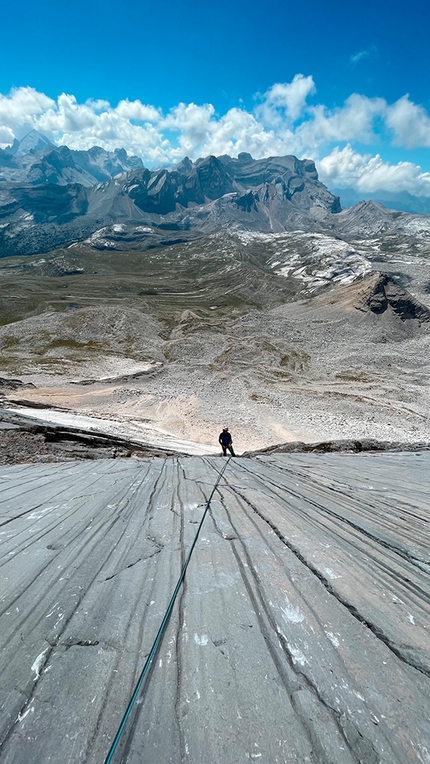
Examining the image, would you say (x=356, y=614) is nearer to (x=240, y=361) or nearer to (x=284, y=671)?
(x=284, y=671)

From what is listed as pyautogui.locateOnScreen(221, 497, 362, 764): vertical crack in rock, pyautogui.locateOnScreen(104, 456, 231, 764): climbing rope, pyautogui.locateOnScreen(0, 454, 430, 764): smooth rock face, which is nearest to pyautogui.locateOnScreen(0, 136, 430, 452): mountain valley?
pyautogui.locateOnScreen(0, 454, 430, 764): smooth rock face

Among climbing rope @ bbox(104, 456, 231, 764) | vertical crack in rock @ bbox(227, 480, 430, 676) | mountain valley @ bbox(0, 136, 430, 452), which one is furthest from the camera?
mountain valley @ bbox(0, 136, 430, 452)

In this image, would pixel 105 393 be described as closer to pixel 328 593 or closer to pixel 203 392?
pixel 203 392

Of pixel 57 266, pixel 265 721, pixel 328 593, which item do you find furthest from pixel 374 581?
pixel 57 266

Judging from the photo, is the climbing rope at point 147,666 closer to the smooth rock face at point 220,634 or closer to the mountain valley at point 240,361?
the smooth rock face at point 220,634

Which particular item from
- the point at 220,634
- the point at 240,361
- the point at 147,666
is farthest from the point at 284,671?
the point at 240,361

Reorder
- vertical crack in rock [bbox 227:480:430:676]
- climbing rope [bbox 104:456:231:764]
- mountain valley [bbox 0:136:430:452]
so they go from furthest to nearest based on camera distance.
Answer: mountain valley [bbox 0:136:430:452] < vertical crack in rock [bbox 227:480:430:676] < climbing rope [bbox 104:456:231:764]

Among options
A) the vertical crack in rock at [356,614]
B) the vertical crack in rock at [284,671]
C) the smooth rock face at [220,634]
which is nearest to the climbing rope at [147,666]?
the smooth rock face at [220,634]

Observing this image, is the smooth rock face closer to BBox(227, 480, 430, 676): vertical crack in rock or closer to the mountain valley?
BBox(227, 480, 430, 676): vertical crack in rock
